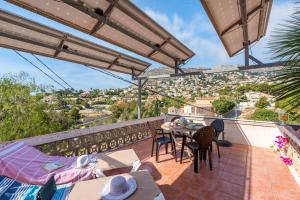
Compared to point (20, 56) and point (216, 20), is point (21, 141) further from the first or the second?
point (216, 20)

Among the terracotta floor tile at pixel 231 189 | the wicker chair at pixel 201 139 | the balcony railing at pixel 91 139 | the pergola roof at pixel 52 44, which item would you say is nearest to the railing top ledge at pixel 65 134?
the balcony railing at pixel 91 139

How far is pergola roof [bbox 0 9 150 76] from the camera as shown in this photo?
297 cm

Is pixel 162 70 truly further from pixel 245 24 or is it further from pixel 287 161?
pixel 287 161

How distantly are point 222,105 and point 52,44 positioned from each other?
3314 cm

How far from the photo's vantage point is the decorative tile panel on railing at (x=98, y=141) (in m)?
3.92

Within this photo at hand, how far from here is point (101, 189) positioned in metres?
1.91

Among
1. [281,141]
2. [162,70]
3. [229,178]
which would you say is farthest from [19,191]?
[281,141]

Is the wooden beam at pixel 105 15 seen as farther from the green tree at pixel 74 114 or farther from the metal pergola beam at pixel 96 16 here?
the green tree at pixel 74 114

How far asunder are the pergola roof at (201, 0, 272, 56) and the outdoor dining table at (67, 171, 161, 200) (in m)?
2.70

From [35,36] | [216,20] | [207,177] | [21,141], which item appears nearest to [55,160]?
[21,141]

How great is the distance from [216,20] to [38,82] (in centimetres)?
579

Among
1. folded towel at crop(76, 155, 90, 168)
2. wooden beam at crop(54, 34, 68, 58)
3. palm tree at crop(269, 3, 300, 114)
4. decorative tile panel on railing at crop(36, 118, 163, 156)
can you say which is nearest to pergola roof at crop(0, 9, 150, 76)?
wooden beam at crop(54, 34, 68, 58)

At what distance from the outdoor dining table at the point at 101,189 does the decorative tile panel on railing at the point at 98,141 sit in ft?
7.08

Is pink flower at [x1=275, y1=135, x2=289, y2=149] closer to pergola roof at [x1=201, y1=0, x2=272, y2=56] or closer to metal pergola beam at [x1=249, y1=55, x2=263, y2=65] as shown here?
metal pergola beam at [x1=249, y1=55, x2=263, y2=65]
